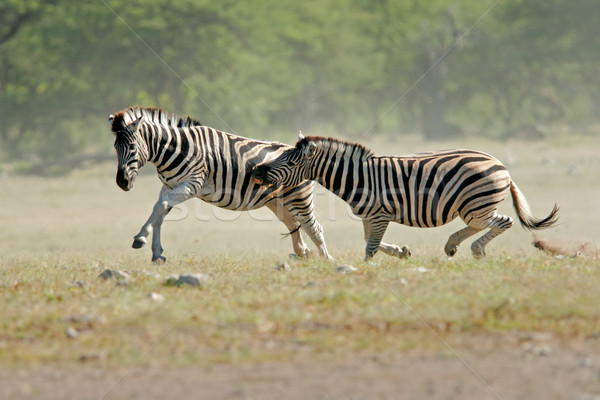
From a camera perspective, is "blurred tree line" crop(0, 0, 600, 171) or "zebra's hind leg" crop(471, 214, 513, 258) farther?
"blurred tree line" crop(0, 0, 600, 171)

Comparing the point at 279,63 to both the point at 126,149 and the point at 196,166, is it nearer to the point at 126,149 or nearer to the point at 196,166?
the point at 196,166

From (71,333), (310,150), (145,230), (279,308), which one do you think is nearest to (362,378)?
(279,308)

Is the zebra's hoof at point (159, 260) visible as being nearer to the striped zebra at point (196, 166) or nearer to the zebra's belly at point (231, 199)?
the striped zebra at point (196, 166)

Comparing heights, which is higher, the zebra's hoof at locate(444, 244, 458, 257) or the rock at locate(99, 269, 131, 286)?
the zebra's hoof at locate(444, 244, 458, 257)

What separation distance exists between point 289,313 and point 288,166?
3687 millimetres

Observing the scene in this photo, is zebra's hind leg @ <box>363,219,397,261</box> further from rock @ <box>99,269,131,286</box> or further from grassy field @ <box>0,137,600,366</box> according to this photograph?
rock @ <box>99,269,131,286</box>

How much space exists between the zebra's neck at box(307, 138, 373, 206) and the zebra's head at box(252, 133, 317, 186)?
10cm

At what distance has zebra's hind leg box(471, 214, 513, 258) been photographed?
9931 millimetres

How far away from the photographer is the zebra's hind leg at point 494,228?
9.93m

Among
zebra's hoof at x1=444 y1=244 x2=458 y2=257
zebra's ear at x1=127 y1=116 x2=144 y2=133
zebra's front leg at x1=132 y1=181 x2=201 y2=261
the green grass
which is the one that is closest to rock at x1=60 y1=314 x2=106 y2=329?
the green grass

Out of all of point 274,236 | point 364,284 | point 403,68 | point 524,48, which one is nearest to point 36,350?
point 364,284

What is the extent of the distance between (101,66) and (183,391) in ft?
132

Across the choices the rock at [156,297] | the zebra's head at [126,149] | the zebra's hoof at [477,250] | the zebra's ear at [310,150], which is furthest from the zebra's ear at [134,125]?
the zebra's hoof at [477,250]

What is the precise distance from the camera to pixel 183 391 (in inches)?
200
